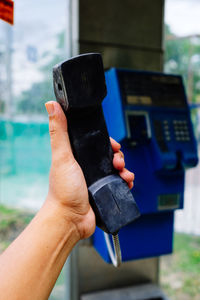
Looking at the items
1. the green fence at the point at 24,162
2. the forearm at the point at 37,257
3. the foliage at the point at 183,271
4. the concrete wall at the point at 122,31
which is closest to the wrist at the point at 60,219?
the forearm at the point at 37,257

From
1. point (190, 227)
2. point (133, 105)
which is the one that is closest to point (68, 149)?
point (133, 105)

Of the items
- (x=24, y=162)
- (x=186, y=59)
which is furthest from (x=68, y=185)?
(x=186, y=59)

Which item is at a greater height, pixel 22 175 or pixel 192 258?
pixel 22 175

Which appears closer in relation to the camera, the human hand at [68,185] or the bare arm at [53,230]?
the bare arm at [53,230]

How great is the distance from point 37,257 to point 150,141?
78cm

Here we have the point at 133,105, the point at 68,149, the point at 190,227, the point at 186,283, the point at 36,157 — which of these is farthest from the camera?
the point at 190,227

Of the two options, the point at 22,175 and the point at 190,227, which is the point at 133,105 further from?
the point at 190,227

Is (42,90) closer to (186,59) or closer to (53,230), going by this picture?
(53,230)

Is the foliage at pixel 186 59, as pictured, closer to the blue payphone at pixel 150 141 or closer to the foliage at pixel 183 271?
the foliage at pixel 183 271

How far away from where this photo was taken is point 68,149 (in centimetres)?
81

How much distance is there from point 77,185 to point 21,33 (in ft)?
2.89

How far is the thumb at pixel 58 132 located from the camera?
0.75 meters

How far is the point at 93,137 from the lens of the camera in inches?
32.3

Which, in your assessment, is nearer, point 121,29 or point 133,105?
point 133,105
